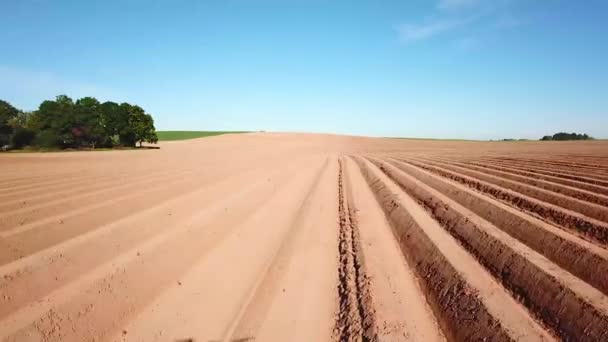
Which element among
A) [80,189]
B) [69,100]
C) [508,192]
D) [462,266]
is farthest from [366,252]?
[69,100]

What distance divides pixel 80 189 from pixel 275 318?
8723 millimetres

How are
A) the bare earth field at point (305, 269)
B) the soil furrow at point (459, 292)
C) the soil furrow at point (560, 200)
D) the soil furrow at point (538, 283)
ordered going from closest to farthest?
the soil furrow at point (538, 283)
the soil furrow at point (459, 292)
the bare earth field at point (305, 269)
the soil furrow at point (560, 200)

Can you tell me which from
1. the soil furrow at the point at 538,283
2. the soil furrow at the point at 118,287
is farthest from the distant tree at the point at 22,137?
the soil furrow at the point at 538,283

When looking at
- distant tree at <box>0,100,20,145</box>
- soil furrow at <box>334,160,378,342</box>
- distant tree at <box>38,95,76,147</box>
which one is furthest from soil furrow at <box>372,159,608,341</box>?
distant tree at <box>0,100,20,145</box>

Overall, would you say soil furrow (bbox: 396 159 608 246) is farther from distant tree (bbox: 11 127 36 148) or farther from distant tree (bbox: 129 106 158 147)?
distant tree (bbox: 11 127 36 148)

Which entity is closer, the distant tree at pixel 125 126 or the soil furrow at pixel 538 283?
the soil furrow at pixel 538 283

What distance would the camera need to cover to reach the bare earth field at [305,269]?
360cm

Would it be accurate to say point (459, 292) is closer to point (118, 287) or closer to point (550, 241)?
point (550, 241)

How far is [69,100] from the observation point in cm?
5297

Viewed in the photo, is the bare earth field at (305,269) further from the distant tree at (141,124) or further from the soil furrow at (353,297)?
the distant tree at (141,124)

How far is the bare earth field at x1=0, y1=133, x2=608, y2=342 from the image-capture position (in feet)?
11.8

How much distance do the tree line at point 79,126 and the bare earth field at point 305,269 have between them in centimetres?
4105

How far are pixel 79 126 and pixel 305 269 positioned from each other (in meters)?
48.3

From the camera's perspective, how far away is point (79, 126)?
4478 centimetres
